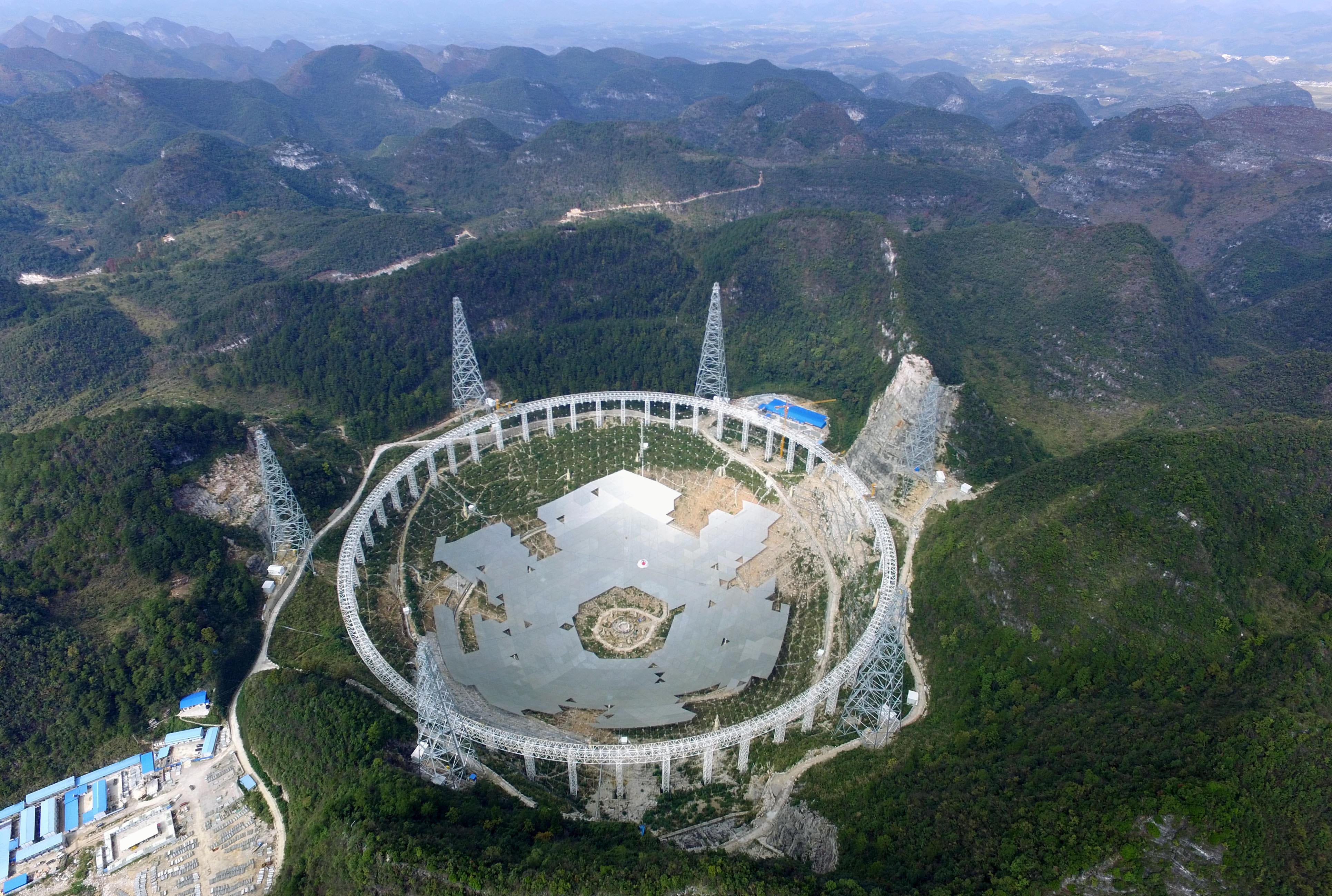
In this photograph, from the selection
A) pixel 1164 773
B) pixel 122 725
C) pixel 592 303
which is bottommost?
pixel 122 725

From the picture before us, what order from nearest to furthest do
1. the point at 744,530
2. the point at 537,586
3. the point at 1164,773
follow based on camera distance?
the point at 1164,773, the point at 537,586, the point at 744,530

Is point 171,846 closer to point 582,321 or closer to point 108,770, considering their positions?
point 108,770

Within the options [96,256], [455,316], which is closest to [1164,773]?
[455,316]

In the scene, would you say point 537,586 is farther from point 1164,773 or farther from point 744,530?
point 1164,773

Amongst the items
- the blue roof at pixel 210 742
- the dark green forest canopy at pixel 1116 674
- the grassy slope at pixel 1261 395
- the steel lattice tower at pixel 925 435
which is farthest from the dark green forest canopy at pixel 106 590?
the grassy slope at pixel 1261 395

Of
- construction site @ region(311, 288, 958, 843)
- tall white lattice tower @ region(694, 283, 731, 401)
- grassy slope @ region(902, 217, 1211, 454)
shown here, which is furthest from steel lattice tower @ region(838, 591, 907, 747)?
tall white lattice tower @ region(694, 283, 731, 401)

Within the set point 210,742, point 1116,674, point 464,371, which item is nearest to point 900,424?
point 1116,674
